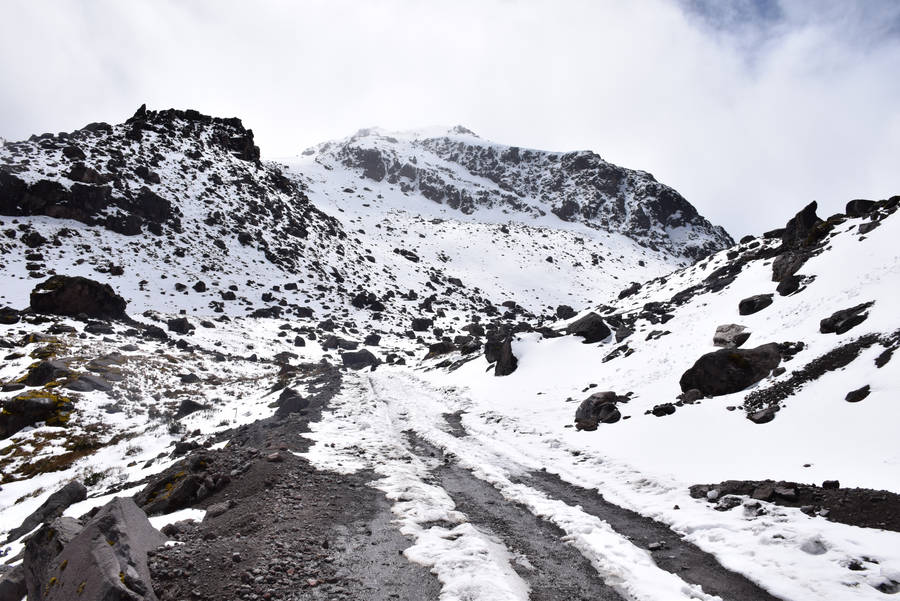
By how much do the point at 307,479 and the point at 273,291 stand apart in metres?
55.3

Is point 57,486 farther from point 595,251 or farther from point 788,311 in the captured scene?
point 595,251

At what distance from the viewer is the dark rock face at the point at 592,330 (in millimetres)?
24422

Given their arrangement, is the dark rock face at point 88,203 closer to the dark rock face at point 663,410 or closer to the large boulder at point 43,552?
the large boulder at point 43,552

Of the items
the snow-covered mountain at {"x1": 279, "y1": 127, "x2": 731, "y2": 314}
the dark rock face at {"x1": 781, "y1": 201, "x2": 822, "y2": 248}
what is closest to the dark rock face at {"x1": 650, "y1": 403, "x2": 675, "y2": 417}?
the dark rock face at {"x1": 781, "y1": 201, "x2": 822, "y2": 248}

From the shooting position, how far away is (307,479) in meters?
9.76

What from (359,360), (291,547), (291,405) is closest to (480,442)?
(291,547)

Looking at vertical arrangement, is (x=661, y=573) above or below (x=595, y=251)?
below

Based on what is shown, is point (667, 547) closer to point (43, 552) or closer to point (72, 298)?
point (43, 552)

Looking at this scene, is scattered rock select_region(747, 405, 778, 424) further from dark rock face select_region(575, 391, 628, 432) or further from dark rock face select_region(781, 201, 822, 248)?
dark rock face select_region(781, 201, 822, 248)

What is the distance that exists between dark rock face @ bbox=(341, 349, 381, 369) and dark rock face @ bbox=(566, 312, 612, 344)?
24.3 m

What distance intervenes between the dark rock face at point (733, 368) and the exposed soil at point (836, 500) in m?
4.73

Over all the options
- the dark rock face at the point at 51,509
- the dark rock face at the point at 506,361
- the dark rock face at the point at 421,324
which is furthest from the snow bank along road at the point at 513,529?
the dark rock face at the point at 421,324

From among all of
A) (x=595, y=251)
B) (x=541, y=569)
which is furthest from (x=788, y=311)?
(x=595, y=251)

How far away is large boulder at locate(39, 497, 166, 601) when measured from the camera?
14.9 ft
